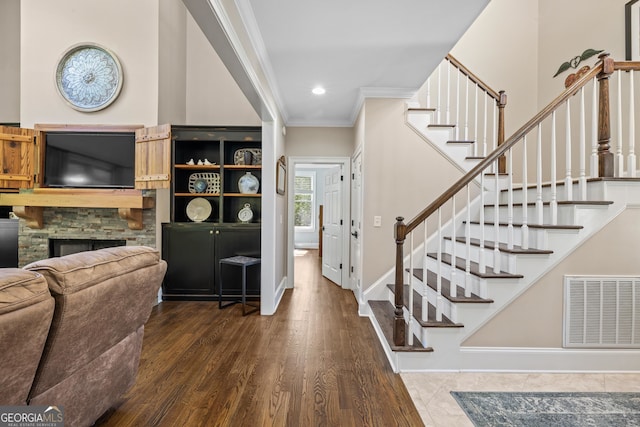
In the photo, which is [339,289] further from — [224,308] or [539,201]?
[539,201]

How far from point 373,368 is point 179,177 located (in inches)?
142

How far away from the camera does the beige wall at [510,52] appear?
4551 millimetres

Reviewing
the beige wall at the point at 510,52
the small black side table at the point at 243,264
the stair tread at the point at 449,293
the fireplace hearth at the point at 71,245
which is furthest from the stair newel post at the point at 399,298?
the fireplace hearth at the point at 71,245

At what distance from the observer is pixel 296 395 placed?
2.08 meters

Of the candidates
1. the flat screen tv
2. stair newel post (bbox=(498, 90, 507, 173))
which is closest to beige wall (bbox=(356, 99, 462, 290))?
stair newel post (bbox=(498, 90, 507, 173))

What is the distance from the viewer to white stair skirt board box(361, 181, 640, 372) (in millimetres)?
2379

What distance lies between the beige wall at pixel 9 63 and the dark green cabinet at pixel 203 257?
2.91m

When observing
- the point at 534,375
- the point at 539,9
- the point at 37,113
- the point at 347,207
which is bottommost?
the point at 534,375

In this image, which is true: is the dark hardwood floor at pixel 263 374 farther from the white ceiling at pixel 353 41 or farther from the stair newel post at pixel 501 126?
the stair newel post at pixel 501 126

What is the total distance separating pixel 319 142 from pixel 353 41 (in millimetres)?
2325

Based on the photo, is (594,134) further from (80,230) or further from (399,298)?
(80,230)

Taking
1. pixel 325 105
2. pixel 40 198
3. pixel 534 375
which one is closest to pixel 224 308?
pixel 40 198

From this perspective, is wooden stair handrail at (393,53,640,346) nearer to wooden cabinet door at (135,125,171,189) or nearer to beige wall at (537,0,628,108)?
beige wall at (537,0,628,108)

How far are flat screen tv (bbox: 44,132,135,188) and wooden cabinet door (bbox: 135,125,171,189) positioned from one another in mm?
221
